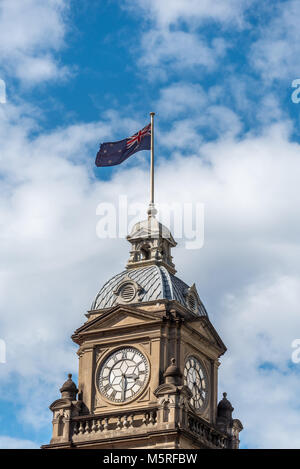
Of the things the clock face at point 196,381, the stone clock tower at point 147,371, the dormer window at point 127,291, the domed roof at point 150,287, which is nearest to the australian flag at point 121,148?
the stone clock tower at point 147,371

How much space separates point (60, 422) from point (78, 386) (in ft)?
9.52

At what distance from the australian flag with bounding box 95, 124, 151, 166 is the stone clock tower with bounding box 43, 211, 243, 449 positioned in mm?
5579

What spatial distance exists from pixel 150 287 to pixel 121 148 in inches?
407

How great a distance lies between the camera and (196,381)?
75312mm

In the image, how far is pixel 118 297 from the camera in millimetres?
76500

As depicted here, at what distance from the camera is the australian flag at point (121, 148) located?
81938 millimetres

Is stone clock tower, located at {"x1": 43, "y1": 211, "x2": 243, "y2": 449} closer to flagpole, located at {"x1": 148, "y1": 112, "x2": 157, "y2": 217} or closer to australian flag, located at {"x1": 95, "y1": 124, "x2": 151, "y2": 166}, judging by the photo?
flagpole, located at {"x1": 148, "y1": 112, "x2": 157, "y2": 217}

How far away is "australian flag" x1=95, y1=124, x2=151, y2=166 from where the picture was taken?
81.9 m

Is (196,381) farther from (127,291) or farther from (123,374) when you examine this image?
(127,291)

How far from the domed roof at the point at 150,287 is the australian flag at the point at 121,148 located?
24.4ft
